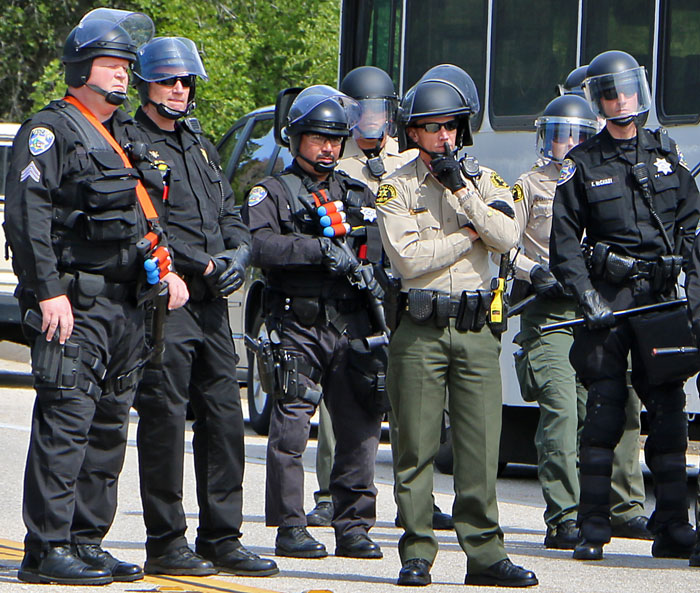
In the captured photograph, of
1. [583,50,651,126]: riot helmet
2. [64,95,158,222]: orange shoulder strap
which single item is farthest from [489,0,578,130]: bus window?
[64,95,158,222]: orange shoulder strap

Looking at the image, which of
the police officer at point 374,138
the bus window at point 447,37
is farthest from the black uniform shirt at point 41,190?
the bus window at point 447,37

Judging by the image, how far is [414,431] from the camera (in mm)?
6148

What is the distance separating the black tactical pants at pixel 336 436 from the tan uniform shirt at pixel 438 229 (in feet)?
2.76

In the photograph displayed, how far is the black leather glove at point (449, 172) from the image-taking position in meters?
6.05

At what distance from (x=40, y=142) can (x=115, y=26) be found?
547 millimetres

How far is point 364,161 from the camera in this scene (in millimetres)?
8031

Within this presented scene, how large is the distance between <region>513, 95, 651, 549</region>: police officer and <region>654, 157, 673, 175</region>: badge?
0.98 m

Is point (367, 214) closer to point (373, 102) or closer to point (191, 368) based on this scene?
point (373, 102)

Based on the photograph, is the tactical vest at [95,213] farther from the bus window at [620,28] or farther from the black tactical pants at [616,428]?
the bus window at [620,28]

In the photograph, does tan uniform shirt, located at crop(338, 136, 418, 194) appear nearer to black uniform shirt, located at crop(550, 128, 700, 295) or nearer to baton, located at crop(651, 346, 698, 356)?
black uniform shirt, located at crop(550, 128, 700, 295)

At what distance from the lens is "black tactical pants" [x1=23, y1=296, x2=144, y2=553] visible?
5.79m

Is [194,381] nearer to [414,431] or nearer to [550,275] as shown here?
[414,431]

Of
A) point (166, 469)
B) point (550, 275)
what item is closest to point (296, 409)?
point (166, 469)

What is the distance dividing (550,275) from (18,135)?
293cm
